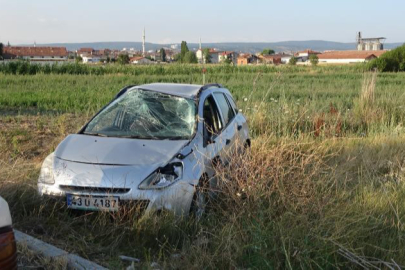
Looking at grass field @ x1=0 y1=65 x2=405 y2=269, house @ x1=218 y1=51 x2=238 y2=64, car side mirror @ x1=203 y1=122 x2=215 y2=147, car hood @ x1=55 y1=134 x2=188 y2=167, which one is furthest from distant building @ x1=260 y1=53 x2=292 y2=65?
grass field @ x1=0 y1=65 x2=405 y2=269

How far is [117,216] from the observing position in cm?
482

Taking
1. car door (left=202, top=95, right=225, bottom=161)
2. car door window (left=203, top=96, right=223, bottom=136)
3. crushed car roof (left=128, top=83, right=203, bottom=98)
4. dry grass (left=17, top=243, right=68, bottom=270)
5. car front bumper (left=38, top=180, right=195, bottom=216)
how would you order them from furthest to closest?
1. crushed car roof (left=128, top=83, right=203, bottom=98)
2. car door window (left=203, top=96, right=223, bottom=136)
3. car door (left=202, top=95, right=225, bottom=161)
4. car front bumper (left=38, top=180, right=195, bottom=216)
5. dry grass (left=17, top=243, right=68, bottom=270)

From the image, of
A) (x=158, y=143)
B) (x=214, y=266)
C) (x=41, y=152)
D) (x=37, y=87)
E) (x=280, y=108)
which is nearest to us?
(x=214, y=266)

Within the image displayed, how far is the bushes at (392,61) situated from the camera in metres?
55.4

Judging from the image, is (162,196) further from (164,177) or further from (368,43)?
(368,43)

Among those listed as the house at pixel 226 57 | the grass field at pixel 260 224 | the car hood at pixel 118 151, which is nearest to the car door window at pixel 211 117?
the car hood at pixel 118 151

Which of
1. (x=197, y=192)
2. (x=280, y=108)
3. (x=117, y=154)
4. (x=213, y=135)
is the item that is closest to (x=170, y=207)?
(x=197, y=192)

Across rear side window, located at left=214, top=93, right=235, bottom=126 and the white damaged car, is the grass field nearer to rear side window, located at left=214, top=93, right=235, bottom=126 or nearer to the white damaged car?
the white damaged car

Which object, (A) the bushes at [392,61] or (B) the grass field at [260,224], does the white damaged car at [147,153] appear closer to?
(B) the grass field at [260,224]

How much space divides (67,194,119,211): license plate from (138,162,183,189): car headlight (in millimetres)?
316

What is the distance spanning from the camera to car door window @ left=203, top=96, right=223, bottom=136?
637 centimetres

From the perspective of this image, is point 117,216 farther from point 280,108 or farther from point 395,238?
point 280,108

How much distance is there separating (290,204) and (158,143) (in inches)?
67.8

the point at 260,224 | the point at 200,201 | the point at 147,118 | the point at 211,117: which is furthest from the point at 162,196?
the point at 211,117
